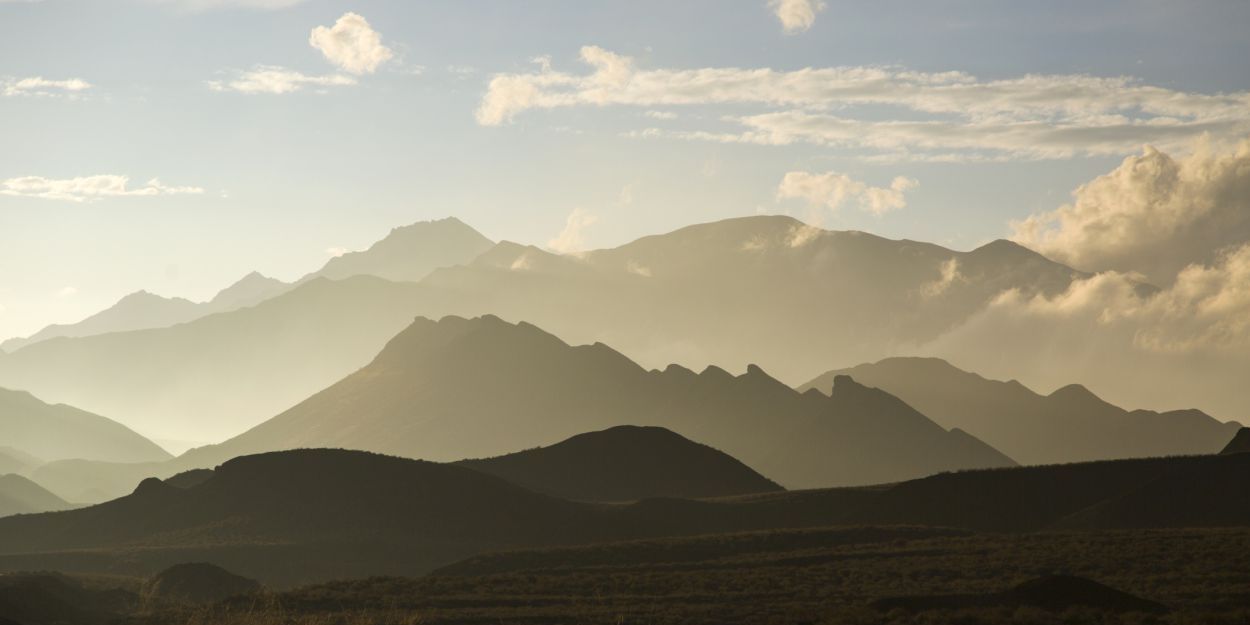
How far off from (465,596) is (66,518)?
9243cm

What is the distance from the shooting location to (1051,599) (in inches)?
1928

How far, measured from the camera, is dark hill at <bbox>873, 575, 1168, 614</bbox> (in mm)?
47812

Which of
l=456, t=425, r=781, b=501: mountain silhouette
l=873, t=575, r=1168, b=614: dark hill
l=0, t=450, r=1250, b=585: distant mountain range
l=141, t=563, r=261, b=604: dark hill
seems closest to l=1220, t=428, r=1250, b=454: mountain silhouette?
l=0, t=450, r=1250, b=585: distant mountain range

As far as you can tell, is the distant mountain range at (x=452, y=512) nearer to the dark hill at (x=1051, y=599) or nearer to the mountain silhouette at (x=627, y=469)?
the mountain silhouette at (x=627, y=469)

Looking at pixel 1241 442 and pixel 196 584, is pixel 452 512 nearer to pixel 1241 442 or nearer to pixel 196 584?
pixel 196 584

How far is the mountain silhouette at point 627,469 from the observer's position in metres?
143

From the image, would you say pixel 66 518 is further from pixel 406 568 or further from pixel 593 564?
pixel 593 564

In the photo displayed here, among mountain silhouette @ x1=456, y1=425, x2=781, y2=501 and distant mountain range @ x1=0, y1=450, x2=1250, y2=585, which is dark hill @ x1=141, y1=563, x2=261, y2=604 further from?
mountain silhouette @ x1=456, y1=425, x2=781, y2=501

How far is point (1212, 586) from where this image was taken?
54.2 metres

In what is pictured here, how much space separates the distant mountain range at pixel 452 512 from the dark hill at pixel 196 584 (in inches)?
606

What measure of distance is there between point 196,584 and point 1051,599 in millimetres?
51169

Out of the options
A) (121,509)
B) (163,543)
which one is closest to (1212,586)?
(163,543)

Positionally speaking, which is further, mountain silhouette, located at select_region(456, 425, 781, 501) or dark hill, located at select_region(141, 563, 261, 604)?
mountain silhouette, located at select_region(456, 425, 781, 501)

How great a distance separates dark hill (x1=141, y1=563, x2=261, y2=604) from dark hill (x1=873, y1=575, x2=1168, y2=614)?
137 feet
